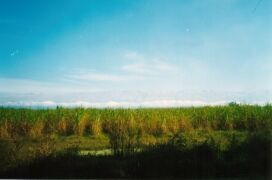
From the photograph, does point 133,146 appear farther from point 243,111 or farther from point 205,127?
point 243,111

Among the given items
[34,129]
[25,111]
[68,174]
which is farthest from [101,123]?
[68,174]

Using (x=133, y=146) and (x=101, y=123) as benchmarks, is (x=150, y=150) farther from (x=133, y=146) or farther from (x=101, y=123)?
(x=101, y=123)

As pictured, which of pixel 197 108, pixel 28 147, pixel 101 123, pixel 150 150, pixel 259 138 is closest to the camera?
pixel 259 138

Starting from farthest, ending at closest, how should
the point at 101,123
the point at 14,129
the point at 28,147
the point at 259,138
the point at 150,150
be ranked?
the point at 101,123 → the point at 14,129 → the point at 28,147 → the point at 150,150 → the point at 259,138

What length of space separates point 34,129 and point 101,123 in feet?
4.52

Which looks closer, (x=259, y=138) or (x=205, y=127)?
(x=259, y=138)

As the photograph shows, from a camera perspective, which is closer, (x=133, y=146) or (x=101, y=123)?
(x=133, y=146)

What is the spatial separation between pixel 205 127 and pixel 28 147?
4.57 metres

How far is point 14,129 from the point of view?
769 centimetres

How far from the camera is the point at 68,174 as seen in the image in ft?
13.8

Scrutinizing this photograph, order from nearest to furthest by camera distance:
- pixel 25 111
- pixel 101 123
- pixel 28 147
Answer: pixel 28 147
pixel 101 123
pixel 25 111

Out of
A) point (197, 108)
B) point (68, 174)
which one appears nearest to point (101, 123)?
point (197, 108)

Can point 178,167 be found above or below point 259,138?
below

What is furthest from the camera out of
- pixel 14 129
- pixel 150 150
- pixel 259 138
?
pixel 14 129
